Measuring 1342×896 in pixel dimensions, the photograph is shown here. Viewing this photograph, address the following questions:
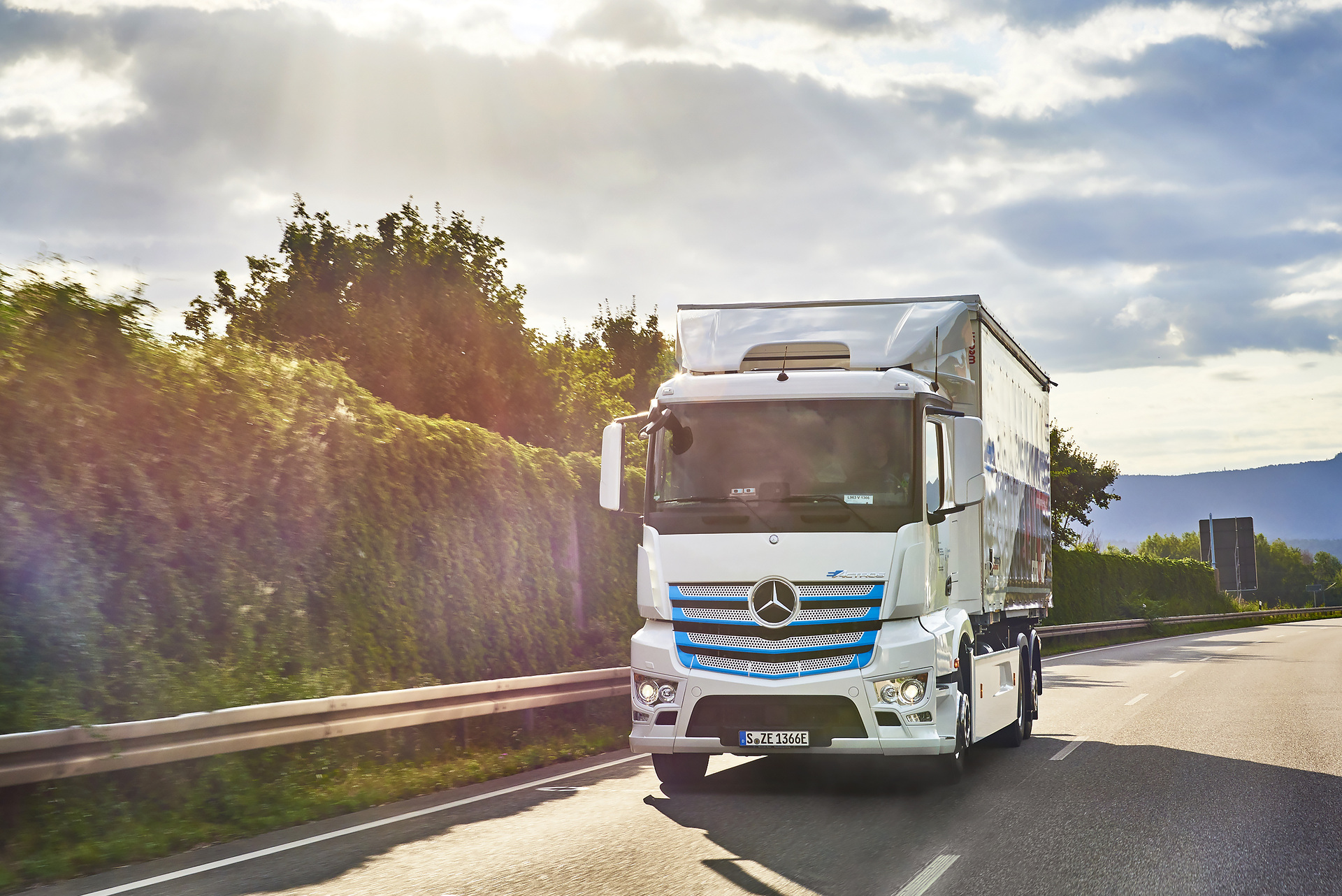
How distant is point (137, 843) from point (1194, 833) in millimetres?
6648

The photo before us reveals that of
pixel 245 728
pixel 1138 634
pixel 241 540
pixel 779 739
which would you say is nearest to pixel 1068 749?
pixel 779 739

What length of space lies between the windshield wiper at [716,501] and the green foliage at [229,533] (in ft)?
12.4

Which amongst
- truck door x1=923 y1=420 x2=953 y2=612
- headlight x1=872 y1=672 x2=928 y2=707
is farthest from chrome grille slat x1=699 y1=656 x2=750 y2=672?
truck door x1=923 y1=420 x2=953 y2=612

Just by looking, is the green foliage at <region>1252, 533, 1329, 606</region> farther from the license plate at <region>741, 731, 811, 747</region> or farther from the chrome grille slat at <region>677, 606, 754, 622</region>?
the chrome grille slat at <region>677, 606, 754, 622</region>

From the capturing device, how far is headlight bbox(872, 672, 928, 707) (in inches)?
326

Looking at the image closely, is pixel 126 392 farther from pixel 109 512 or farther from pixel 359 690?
pixel 359 690

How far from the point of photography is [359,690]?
11.3 m

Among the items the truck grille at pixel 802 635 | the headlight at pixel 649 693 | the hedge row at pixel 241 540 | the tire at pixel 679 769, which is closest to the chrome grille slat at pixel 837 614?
the truck grille at pixel 802 635

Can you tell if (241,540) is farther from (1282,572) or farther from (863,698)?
(1282,572)

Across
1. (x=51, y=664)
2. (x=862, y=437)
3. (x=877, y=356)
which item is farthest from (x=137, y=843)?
(x=877, y=356)

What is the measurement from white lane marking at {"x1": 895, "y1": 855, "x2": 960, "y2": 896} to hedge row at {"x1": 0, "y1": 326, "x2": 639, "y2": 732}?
551 centimetres

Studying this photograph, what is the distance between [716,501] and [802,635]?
1210 mm

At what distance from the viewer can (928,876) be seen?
6.38 metres

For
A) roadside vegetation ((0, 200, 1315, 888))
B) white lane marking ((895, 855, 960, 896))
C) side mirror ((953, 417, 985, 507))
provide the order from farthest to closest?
side mirror ((953, 417, 985, 507)) → roadside vegetation ((0, 200, 1315, 888)) → white lane marking ((895, 855, 960, 896))
